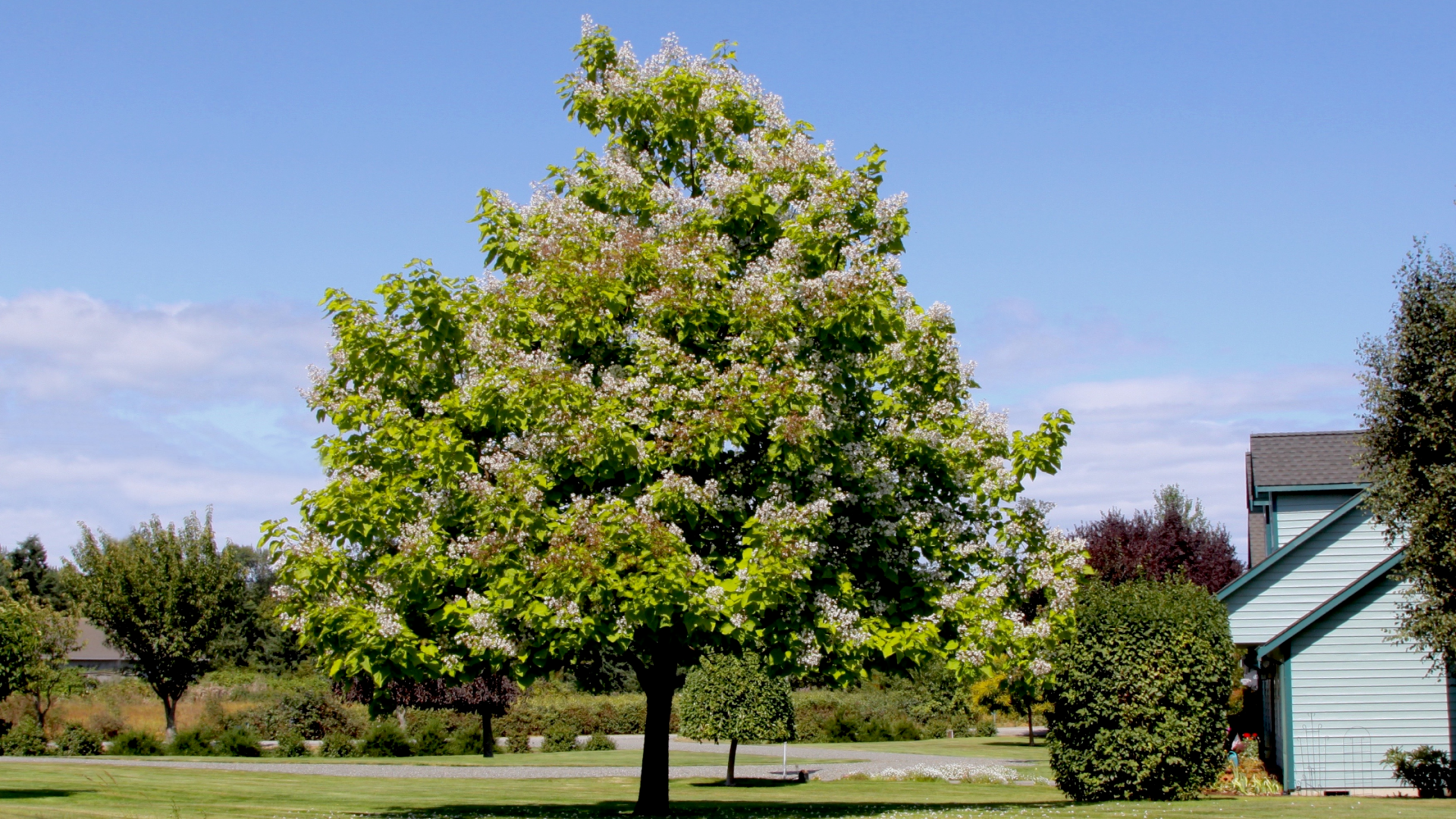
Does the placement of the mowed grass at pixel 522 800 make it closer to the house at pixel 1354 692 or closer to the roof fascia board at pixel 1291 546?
the house at pixel 1354 692

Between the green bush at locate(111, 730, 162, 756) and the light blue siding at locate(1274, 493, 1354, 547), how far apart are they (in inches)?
1571

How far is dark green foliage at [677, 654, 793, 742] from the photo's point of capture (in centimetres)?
3688

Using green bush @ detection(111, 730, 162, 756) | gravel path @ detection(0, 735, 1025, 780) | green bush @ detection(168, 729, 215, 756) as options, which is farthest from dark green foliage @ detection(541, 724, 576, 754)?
green bush @ detection(111, 730, 162, 756)

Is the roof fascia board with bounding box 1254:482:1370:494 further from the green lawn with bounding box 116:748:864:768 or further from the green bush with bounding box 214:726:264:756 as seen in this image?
the green bush with bounding box 214:726:264:756

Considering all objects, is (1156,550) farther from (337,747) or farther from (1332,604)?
(337,747)

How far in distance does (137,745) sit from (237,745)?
3852 millimetres

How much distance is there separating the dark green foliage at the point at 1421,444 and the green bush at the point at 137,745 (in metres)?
42.2

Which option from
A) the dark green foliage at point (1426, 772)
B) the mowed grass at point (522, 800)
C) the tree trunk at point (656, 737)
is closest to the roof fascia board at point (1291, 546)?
the dark green foliage at point (1426, 772)

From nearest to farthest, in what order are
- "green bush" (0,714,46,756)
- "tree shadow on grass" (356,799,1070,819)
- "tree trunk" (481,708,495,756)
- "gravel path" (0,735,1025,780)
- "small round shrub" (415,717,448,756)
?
"tree shadow on grass" (356,799,1070,819) < "gravel path" (0,735,1025,780) < "tree trunk" (481,708,495,756) < "green bush" (0,714,46,756) < "small round shrub" (415,717,448,756)

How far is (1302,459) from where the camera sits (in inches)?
1221

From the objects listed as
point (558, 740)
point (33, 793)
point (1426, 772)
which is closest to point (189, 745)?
point (558, 740)

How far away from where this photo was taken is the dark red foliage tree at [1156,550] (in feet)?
135

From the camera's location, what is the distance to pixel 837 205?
18.5 m

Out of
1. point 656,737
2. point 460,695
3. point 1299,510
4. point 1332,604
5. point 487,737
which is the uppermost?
point 1299,510
